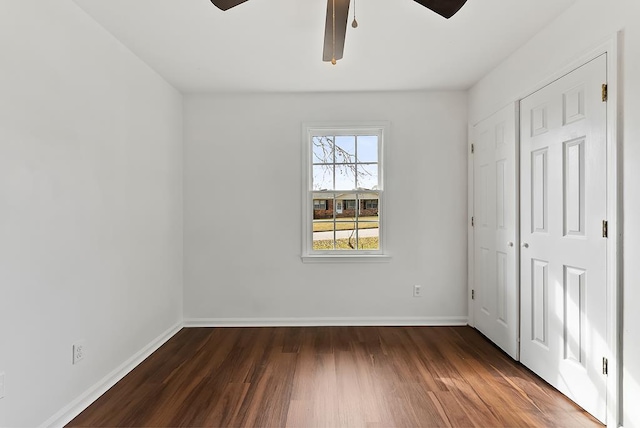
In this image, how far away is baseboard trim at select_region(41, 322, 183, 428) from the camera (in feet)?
6.34

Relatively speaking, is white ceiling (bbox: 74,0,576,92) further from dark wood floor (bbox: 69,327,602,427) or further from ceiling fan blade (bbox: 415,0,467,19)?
dark wood floor (bbox: 69,327,602,427)

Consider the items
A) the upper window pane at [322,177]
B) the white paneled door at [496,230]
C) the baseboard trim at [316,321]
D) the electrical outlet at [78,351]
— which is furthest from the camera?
the upper window pane at [322,177]

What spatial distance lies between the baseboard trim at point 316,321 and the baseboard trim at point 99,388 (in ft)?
1.72

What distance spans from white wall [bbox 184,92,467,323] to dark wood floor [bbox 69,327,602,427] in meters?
0.44

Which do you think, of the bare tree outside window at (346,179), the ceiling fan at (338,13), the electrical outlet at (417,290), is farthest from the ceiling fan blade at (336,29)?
the electrical outlet at (417,290)

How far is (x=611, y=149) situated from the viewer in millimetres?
1841

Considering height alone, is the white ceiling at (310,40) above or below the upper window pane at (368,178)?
above

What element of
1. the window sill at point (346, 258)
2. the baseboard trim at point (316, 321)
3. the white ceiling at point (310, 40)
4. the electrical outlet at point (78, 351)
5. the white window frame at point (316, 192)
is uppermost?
the white ceiling at point (310, 40)

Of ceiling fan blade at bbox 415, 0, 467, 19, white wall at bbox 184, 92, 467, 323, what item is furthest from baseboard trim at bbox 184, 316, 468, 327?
ceiling fan blade at bbox 415, 0, 467, 19

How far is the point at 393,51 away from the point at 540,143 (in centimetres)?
133

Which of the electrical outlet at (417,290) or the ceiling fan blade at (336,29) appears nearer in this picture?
the ceiling fan blade at (336,29)

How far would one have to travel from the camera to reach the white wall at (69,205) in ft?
5.49

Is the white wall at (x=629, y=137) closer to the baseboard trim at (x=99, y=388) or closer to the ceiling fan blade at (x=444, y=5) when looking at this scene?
the ceiling fan blade at (x=444, y=5)

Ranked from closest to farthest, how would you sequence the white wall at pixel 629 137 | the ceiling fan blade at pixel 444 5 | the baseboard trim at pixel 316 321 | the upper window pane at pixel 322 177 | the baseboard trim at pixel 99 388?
the ceiling fan blade at pixel 444 5 < the white wall at pixel 629 137 < the baseboard trim at pixel 99 388 < the baseboard trim at pixel 316 321 < the upper window pane at pixel 322 177
